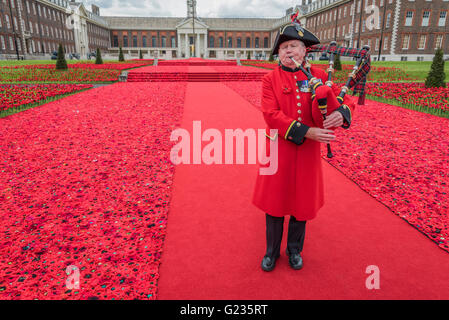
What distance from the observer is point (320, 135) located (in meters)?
2.05

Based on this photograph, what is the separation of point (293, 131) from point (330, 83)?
41 centimetres

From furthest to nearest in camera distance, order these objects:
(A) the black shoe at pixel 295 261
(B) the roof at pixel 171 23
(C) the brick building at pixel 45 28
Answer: (B) the roof at pixel 171 23
(C) the brick building at pixel 45 28
(A) the black shoe at pixel 295 261

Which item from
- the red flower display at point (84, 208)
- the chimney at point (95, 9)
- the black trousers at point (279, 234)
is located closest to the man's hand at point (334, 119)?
the black trousers at point (279, 234)

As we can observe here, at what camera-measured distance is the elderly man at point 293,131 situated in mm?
2102

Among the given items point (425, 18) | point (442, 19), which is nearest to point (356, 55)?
point (425, 18)

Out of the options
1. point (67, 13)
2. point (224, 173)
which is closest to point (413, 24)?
point (224, 173)

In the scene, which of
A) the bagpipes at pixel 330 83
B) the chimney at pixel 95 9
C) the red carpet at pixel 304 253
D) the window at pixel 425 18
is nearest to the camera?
the bagpipes at pixel 330 83

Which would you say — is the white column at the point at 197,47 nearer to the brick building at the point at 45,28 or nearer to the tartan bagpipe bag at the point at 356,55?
the brick building at the point at 45,28

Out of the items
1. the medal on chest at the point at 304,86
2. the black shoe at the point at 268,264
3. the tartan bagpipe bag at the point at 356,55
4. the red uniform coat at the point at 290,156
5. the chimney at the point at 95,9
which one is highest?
the chimney at the point at 95,9

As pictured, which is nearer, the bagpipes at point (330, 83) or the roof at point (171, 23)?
the bagpipes at point (330, 83)

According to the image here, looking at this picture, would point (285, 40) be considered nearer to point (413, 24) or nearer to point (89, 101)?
point (89, 101)

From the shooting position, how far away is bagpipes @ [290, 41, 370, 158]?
1.94 meters

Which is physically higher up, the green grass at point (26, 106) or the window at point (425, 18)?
the window at point (425, 18)

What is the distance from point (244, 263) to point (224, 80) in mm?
18810
